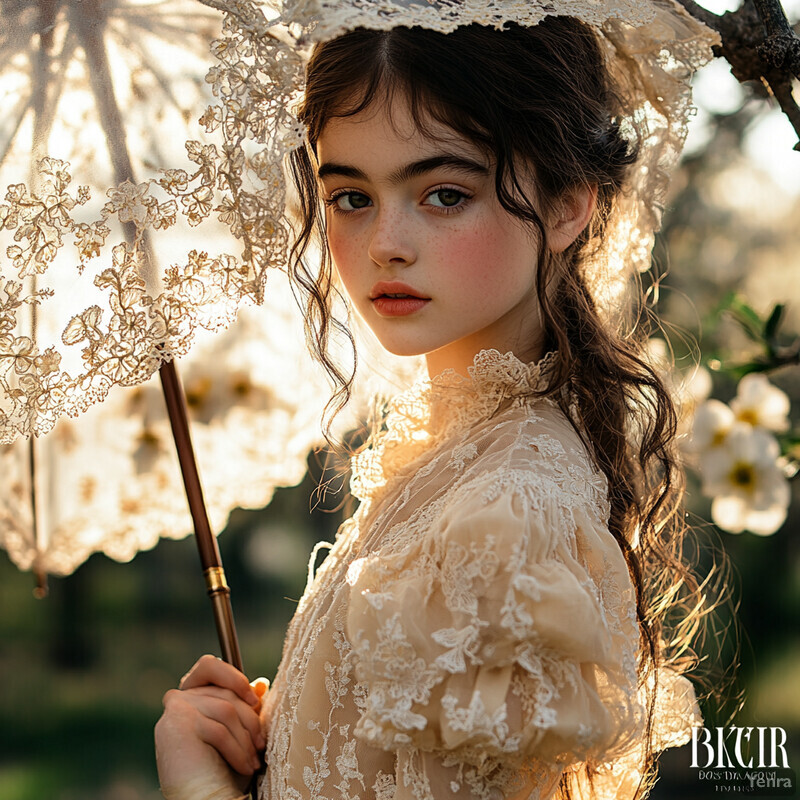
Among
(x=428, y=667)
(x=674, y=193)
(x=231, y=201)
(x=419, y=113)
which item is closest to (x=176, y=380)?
(x=231, y=201)

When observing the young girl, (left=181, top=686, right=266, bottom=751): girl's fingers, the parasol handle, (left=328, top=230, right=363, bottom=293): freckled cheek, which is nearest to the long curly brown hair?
the young girl

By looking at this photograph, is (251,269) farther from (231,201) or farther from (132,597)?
(132,597)

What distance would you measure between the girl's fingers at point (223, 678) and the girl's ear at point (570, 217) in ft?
2.48

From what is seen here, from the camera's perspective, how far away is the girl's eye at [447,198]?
1130 mm

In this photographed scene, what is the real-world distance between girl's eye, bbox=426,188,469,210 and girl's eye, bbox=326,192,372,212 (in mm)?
94

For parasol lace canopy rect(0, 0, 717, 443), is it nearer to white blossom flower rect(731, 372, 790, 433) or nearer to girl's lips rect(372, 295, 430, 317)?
girl's lips rect(372, 295, 430, 317)

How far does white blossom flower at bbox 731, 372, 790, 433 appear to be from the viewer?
1679 mm

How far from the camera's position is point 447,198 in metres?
1.13

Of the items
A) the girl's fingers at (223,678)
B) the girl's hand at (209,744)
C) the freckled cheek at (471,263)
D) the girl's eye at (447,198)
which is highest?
the girl's eye at (447,198)

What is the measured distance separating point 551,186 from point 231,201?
1.39 feet

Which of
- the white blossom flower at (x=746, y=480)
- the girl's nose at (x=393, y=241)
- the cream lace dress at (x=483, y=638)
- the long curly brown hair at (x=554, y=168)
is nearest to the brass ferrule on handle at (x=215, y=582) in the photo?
the cream lace dress at (x=483, y=638)

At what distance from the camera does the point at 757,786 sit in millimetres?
2070

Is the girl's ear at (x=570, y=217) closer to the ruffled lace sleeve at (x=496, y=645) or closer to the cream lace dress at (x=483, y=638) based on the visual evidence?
the cream lace dress at (x=483, y=638)

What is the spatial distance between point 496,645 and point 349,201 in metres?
0.61
